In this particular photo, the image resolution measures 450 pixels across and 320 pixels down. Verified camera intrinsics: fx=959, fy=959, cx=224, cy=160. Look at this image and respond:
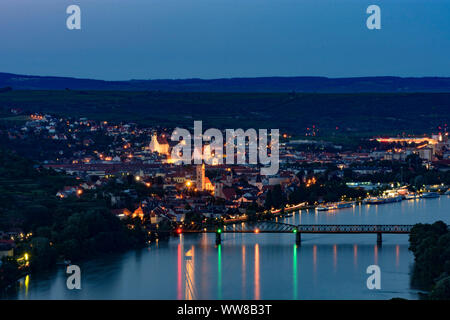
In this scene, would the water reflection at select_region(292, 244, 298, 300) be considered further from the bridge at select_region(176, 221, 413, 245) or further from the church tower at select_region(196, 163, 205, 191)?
the church tower at select_region(196, 163, 205, 191)

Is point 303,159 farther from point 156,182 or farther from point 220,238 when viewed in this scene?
point 220,238

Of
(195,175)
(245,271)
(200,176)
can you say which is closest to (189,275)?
(245,271)

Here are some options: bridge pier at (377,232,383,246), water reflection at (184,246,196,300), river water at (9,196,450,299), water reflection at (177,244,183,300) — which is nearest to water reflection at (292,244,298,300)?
river water at (9,196,450,299)

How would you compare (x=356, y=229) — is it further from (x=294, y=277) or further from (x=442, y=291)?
(x=442, y=291)

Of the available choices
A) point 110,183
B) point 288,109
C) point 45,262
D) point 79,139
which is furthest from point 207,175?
point 288,109

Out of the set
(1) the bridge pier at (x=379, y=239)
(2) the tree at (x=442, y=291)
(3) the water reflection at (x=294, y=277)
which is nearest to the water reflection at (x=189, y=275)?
(3) the water reflection at (x=294, y=277)

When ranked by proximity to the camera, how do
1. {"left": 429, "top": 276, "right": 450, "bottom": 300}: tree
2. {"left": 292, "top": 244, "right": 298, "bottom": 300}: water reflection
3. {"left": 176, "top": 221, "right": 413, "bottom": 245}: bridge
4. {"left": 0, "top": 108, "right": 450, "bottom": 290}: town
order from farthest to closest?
{"left": 0, "top": 108, "right": 450, "bottom": 290}: town
{"left": 176, "top": 221, "right": 413, "bottom": 245}: bridge
{"left": 292, "top": 244, "right": 298, "bottom": 300}: water reflection
{"left": 429, "top": 276, "right": 450, "bottom": 300}: tree
